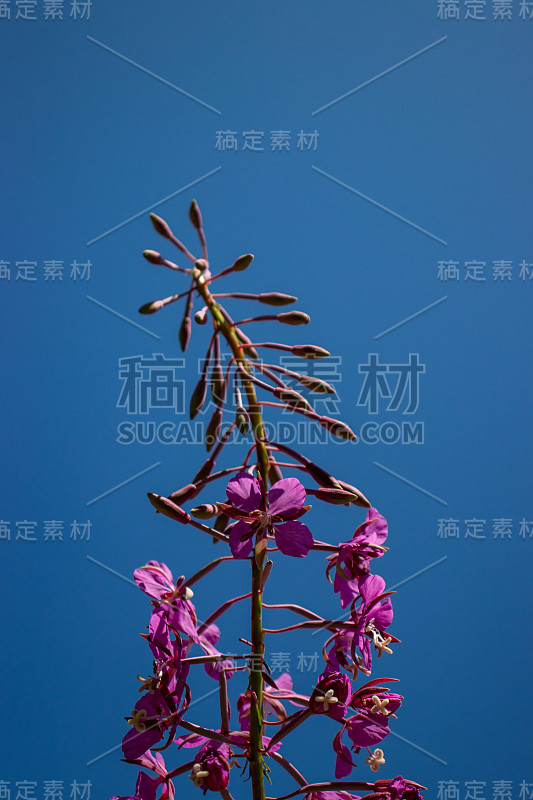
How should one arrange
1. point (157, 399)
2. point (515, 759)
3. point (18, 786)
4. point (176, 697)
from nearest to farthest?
point (176, 697) → point (157, 399) → point (18, 786) → point (515, 759)

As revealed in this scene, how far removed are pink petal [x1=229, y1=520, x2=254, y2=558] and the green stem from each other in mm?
22

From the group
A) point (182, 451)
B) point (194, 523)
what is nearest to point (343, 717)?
point (194, 523)

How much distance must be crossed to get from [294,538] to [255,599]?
0.44 ft

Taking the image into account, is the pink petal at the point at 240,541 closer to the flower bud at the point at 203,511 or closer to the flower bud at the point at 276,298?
the flower bud at the point at 203,511

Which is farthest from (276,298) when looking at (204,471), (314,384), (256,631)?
(256,631)

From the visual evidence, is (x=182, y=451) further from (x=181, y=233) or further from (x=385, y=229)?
(x=385, y=229)

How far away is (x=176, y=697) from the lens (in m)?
1.11

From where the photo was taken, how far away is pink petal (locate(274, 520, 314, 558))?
1.11m

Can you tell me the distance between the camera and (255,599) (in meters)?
1.17

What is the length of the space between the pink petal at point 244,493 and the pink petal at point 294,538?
5 cm

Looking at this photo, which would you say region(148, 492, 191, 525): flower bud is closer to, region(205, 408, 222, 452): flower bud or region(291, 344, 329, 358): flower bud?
region(205, 408, 222, 452): flower bud

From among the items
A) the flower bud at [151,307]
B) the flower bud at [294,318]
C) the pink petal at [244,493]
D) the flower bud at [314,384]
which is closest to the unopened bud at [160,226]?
the flower bud at [151,307]

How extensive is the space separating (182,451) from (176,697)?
5.31 ft

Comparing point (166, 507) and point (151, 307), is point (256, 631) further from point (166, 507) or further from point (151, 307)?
point (151, 307)
